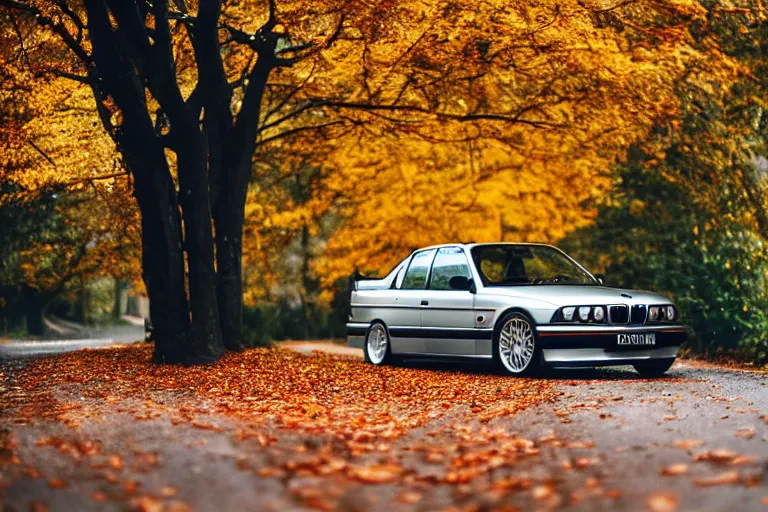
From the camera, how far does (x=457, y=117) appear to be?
18.9m

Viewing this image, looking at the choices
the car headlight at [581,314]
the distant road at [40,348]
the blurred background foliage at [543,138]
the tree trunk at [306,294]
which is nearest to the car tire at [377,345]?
the car headlight at [581,314]

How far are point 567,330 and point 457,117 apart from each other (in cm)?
724

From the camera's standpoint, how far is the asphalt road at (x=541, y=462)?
576 cm

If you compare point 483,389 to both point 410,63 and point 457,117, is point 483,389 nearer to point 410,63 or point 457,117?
point 410,63

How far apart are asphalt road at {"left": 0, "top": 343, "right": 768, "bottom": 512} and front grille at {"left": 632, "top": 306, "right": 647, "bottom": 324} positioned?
2.81 m

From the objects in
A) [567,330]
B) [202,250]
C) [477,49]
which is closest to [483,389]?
[567,330]

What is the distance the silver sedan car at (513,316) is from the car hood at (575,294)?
1 centimetres

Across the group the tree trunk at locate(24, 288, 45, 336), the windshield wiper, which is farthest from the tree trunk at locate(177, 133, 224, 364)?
the tree trunk at locate(24, 288, 45, 336)

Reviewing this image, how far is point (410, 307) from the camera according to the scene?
15.0 m

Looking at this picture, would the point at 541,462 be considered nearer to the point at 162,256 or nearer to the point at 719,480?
the point at 719,480

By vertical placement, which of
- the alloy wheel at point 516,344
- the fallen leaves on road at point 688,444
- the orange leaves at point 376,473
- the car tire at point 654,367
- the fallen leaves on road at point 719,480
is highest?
the alloy wheel at point 516,344

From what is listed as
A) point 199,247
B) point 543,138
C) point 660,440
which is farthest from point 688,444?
point 543,138

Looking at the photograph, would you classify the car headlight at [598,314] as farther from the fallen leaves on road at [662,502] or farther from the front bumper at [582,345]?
the fallen leaves on road at [662,502]

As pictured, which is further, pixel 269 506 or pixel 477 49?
pixel 477 49
